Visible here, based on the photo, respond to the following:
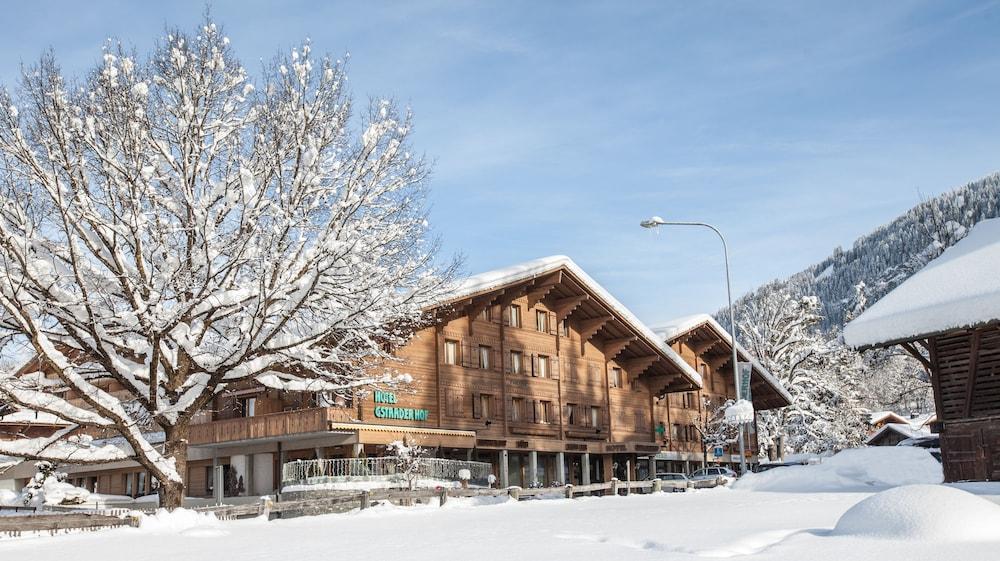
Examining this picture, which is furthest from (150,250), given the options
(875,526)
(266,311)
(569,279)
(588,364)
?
(588,364)

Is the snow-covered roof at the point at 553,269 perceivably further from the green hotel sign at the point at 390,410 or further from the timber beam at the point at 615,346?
the green hotel sign at the point at 390,410

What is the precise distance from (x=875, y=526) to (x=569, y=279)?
106 feet

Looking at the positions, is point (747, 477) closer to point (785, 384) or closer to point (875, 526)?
point (875, 526)

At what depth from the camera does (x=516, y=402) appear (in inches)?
1689

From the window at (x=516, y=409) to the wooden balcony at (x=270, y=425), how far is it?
10043 mm

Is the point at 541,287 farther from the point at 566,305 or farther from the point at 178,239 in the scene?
the point at 178,239

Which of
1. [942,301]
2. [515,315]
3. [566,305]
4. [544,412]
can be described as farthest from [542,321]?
[942,301]

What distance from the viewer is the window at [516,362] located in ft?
141

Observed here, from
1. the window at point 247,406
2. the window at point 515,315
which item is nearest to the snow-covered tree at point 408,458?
the window at point 247,406

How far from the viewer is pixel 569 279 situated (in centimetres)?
4397

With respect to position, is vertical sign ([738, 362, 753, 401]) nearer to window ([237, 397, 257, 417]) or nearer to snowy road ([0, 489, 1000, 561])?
snowy road ([0, 489, 1000, 561])

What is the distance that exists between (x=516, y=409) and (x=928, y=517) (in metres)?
32.0

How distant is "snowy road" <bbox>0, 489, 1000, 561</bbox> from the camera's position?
1145 cm

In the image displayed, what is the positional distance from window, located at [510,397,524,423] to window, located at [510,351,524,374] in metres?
1.29
